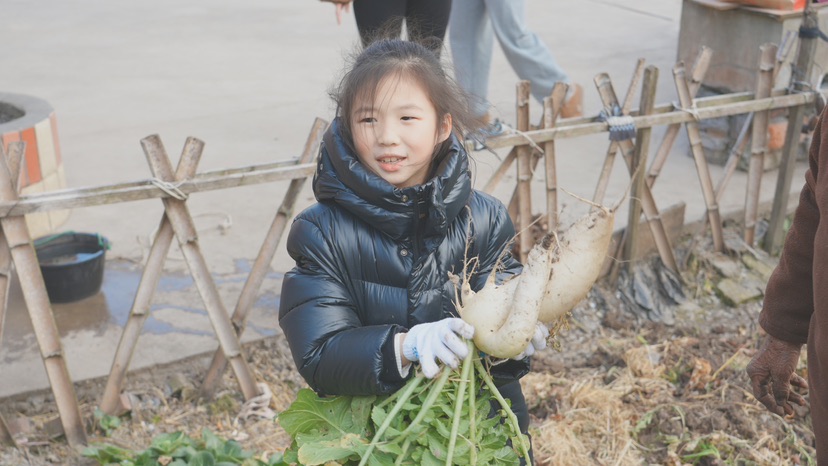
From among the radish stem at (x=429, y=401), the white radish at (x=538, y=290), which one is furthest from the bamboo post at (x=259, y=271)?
the radish stem at (x=429, y=401)

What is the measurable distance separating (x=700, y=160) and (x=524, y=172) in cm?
101

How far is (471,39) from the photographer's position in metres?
Answer: 5.03

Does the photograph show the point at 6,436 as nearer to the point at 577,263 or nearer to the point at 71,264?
the point at 71,264

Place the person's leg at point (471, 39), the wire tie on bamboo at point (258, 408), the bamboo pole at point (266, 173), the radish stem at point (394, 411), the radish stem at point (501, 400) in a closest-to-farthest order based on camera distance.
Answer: the radish stem at point (394, 411)
the radish stem at point (501, 400)
the bamboo pole at point (266, 173)
the wire tie on bamboo at point (258, 408)
the person's leg at point (471, 39)

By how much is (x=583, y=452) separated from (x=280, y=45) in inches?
247

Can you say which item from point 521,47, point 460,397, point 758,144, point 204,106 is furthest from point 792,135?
point 204,106

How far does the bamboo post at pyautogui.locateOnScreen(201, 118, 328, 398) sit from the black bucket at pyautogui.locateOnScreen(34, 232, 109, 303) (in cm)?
81

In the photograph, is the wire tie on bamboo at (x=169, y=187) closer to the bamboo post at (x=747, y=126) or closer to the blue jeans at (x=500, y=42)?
the blue jeans at (x=500, y=42)

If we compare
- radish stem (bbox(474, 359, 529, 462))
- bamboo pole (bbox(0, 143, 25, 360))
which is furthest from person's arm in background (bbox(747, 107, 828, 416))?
bamboo pole (bbox(0, 143, 25, 360))

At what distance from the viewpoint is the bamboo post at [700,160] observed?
4277mm

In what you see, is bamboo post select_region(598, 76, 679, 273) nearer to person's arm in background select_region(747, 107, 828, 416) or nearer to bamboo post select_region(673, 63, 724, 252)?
bamboo post select_region(673, 63, 724, 252)

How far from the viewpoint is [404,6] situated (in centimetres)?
429

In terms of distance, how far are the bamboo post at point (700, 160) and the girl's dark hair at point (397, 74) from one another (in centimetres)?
235

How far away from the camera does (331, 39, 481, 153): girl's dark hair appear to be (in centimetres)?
204
